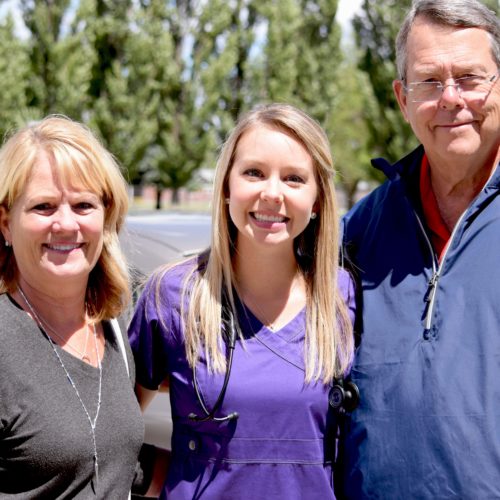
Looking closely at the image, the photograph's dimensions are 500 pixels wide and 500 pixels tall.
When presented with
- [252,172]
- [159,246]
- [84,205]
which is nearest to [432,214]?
[252,172]

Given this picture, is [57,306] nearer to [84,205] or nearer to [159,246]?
[84,205]

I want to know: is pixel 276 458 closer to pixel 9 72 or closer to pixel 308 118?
pixel 308 118

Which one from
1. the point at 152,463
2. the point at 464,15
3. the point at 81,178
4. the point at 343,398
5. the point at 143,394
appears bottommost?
the point at 152,463

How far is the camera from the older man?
2018 millimetres

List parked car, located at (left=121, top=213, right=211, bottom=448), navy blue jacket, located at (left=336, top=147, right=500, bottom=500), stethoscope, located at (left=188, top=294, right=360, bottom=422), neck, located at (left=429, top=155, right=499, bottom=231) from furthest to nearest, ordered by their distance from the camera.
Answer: parked car, located at (left=121, top=213, right=211, bottom=448) < neck, located at (left=429, top=155, right=499, bottom=231) < stethoscope, located at (left=188, top=294, right=360, bottom=422) < navy blue jacket, located at (left=336, top=147, right=500, bottom=500)

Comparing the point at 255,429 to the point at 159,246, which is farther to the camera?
the point at 159,246

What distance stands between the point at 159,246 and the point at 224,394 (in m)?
1.52

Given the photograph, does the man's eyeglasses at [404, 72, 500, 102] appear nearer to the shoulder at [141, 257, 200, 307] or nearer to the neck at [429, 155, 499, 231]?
the neck at [429, 155, 499, 231]

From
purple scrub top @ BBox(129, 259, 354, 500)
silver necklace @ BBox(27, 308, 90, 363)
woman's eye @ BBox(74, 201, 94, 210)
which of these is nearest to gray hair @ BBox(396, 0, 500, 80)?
purple scrub top @ BBox(129, 259, 354, 500)

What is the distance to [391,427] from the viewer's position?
2150 millimetres

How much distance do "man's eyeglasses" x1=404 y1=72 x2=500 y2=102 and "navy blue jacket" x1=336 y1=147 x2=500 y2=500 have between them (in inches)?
10.5

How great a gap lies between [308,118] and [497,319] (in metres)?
0.92

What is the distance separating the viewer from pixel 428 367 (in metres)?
2.09

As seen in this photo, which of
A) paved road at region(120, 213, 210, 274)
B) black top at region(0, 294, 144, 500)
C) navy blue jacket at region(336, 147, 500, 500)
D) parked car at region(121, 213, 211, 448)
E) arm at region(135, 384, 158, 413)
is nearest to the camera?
black top at region(0, 294, 144, 500)
